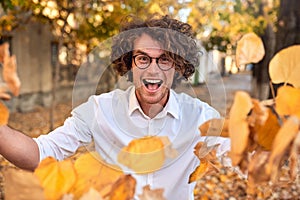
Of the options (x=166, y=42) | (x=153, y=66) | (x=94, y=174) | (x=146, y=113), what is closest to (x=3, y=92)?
(x=94, y=174)

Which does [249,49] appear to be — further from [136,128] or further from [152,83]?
[136,128]

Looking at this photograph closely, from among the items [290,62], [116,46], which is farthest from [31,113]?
[290,62]

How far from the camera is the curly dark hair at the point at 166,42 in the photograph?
3.70 feet

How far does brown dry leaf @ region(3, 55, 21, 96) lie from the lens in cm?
45

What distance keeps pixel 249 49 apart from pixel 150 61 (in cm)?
41

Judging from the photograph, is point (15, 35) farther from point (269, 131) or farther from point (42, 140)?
point (269, 131)


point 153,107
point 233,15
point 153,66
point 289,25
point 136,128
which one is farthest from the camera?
point 233,15

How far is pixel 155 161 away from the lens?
734 mm

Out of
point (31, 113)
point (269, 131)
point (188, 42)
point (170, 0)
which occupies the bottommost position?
point (31, 113)

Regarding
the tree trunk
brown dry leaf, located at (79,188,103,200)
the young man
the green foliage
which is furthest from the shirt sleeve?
the green foliage

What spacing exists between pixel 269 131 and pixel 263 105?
0.03 meters

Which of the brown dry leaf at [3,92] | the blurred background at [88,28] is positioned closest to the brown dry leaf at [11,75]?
the brown dry leaf at [3,92]

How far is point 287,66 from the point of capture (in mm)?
505

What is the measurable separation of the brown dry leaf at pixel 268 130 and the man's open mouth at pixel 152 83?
0.55m
